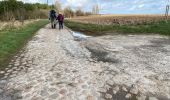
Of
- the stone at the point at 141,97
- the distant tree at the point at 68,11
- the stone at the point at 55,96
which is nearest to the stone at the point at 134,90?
the stone at the point at 141,97

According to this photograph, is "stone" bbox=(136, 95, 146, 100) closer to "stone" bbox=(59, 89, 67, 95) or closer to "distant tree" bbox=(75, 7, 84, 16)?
"stone" bbox=(59, 89, 67, 95)

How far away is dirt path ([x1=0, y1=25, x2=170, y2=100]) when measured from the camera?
8.05 metres

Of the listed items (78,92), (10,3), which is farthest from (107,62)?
(10,3)

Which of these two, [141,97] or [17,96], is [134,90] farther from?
[17,96]

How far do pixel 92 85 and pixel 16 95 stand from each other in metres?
2.37

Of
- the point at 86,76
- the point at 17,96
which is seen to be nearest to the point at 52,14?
the point at 86,76

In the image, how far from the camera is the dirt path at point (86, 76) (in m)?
8.05

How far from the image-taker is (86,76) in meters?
9.75

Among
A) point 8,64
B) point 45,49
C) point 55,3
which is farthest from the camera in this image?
point 55,3

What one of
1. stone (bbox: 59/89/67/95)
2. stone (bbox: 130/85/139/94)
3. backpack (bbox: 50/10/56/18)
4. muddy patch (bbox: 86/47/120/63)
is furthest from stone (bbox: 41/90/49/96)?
backpack (bbox: 50/10/56/18)

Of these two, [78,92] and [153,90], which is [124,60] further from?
[78,92]

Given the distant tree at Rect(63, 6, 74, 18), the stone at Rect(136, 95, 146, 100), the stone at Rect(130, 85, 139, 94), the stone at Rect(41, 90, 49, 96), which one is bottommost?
the stone at Rect(136, 95, 146, 100)

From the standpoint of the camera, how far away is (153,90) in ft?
28.1

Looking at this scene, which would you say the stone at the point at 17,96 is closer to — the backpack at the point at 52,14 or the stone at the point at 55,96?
the stone at the point at 55,96
